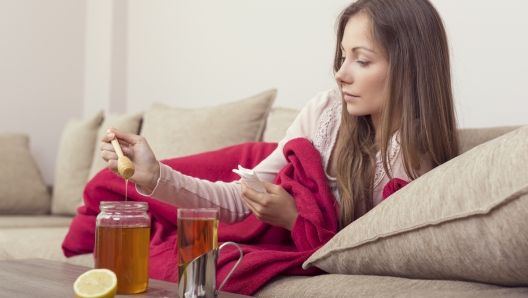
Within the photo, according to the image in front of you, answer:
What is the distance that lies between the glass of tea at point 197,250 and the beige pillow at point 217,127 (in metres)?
1.39

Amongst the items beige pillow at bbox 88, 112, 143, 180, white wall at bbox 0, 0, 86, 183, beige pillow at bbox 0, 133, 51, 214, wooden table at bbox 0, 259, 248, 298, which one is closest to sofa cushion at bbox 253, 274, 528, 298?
wooden table at bbox 0, 259, 248, 298

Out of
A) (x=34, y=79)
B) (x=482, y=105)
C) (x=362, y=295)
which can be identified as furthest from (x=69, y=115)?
(x=362, y=295)

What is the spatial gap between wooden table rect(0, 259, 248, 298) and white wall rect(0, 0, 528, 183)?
127cm

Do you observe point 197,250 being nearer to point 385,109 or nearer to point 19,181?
point 385,109

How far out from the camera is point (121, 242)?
106 cm

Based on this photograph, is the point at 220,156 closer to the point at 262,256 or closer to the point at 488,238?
the point at 262,256

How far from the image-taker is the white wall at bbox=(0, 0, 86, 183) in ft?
11.7

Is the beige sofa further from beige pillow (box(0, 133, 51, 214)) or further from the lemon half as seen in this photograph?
beige pillow (box(0, 133, 51, 214))

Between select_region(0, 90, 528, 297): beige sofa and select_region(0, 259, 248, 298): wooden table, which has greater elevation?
select_region(0, 90, 528, 297): beige sofa

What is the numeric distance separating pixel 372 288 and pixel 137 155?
54 centimetres

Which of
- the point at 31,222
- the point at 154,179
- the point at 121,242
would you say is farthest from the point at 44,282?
the point at 31,222

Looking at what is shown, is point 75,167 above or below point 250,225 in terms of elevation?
below

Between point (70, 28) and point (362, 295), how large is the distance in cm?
317

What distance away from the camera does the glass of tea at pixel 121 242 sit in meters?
1.05
